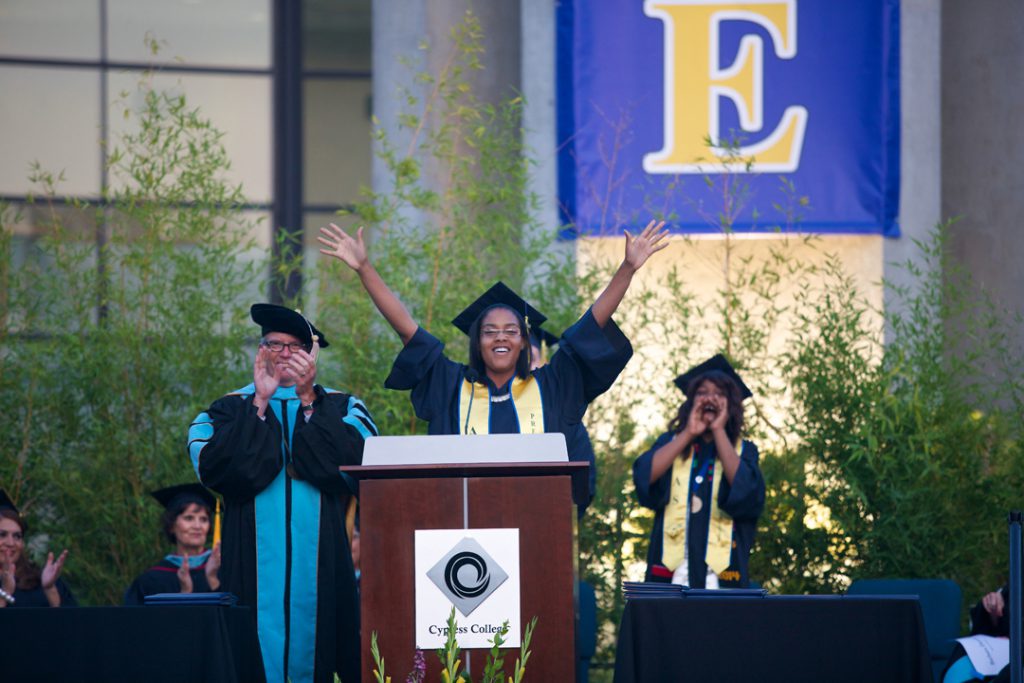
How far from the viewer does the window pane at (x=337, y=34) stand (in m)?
8.62

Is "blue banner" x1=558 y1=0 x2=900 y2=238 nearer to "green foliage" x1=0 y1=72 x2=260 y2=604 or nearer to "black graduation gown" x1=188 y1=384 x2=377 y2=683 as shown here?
"green foliage" x1=0 y1=72 x2=260 y2=604

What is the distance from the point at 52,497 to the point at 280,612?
6.23 feet

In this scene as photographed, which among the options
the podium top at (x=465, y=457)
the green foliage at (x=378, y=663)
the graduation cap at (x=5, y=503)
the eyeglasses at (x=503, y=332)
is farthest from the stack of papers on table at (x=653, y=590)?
the graduation cap at (x=5, y=503)

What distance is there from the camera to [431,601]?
3.09 m

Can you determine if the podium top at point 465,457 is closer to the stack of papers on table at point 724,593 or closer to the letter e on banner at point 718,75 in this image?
the stack of papers on table at point 724,593

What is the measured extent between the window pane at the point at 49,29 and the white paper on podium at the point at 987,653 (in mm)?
6000

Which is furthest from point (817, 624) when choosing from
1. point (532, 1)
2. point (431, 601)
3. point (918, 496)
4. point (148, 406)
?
point (532, 1)

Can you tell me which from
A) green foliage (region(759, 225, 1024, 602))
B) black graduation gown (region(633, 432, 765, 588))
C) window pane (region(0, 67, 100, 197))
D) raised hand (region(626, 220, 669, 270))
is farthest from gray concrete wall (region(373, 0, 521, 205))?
raised hand (region(626, 220, 669, 270))

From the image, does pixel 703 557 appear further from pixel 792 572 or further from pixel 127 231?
pixel 127 231

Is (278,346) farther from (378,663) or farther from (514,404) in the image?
(378,663)

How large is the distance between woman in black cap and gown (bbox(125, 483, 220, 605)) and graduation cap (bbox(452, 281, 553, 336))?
3.90 feet

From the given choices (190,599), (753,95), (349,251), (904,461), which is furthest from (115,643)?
(753,95)

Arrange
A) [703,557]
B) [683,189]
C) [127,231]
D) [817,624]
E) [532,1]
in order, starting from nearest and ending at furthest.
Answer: [817,624]
[703,557]
[127,231]
[683,189]
[532,1]

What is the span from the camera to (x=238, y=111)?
8.45 m
